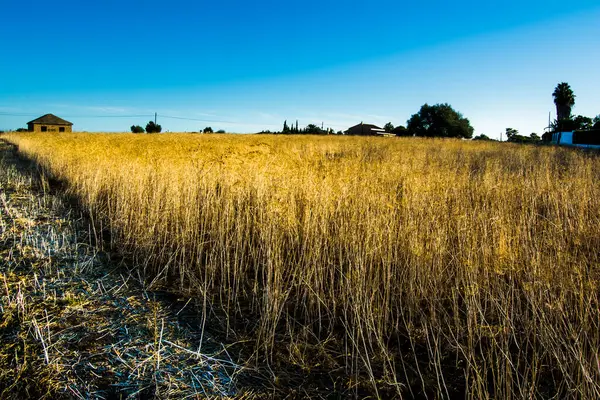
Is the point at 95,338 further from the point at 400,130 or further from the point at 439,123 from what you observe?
the point at 400,130

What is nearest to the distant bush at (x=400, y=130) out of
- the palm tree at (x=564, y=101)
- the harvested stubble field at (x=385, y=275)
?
the palm tree at (x=564, y=101)

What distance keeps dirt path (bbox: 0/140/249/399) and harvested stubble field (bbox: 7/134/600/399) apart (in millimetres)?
265

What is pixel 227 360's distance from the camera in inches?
76.9

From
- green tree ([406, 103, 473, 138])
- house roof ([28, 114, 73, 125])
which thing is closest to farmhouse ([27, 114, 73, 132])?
house roof ([28, 114, 73, 125])

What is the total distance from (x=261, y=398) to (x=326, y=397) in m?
0.32

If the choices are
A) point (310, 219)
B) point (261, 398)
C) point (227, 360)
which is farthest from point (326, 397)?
point (310, 219)

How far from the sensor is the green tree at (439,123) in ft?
171

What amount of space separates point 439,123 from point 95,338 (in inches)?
2277

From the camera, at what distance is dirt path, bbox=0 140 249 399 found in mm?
1701

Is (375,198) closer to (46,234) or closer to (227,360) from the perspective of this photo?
(227,360)

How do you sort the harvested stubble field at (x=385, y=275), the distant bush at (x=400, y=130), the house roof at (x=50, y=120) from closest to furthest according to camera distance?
the harvested stubble field at (x=385, y=275), the house roof at (x=50, y=120), the distant bush at (x=400, y=130)

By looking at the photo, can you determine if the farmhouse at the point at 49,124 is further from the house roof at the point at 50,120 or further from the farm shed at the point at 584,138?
the farm shed at the point at 584,138

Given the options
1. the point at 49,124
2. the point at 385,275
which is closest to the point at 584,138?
the point at 385,275

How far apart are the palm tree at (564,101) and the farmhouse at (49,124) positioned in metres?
73.6
